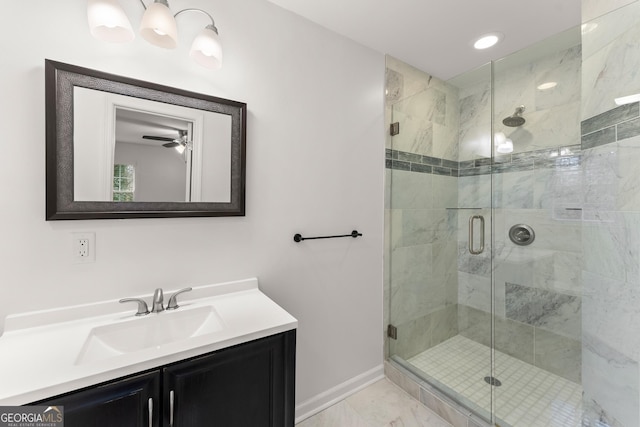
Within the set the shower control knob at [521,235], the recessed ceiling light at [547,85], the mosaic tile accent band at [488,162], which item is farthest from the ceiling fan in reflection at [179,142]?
the recessed ceiling light at [547,85]

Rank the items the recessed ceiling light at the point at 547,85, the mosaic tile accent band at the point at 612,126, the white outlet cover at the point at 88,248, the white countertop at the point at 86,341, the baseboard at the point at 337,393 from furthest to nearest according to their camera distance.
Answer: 1. the recessed ceiling light at the point at 547,85
2. the baseboard at the point at 337,393
3. the white outlet cover at the point at 88,248
4. the mosaic tile accent band at the point at 612,126
5. the white countertop at the point at 86,341

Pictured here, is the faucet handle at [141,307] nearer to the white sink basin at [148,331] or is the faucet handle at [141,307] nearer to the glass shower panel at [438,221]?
the white sink basin at [148,331]

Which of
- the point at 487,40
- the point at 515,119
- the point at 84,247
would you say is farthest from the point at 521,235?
the point at 84,247

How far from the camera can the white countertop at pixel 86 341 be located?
2.48 feet

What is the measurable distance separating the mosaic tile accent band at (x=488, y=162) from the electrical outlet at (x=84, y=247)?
185 centimetres

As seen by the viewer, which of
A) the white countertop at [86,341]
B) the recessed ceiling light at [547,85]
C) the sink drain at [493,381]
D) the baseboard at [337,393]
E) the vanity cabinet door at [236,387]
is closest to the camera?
the white countertop at [86,341]

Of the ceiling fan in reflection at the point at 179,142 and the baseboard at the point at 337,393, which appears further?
the baseboard at the point at 337,393

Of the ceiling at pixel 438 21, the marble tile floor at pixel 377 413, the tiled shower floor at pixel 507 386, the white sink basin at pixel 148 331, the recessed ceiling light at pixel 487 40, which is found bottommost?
the marble tile floor at pixel 377 413

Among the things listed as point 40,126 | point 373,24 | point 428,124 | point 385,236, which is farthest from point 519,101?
point 40,126

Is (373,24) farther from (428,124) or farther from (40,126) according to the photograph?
(40,126)

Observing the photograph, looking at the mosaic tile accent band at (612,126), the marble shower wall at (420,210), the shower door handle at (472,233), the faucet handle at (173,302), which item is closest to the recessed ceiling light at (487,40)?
the marble shower wall at (420,210)

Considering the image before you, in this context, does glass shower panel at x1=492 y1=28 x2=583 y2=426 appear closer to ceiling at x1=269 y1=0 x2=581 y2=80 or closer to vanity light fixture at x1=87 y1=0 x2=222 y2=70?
ceiling at x1=269 y1=0 x2=581 y2=80

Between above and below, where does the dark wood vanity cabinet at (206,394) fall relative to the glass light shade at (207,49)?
below

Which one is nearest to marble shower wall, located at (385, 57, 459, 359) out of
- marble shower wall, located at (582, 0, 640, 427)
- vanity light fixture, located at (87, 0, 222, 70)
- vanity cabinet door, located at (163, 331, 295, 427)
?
marble shower wall, located at (582, 0, 640, 427)
